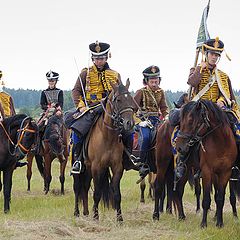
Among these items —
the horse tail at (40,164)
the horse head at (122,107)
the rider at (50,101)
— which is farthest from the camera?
the horse tail at (40,164)

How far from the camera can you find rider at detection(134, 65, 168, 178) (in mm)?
12711

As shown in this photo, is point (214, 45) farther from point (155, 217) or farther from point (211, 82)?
point (155, 217)

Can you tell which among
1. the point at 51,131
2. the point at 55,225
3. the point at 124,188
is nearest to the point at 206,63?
the point at 55,225

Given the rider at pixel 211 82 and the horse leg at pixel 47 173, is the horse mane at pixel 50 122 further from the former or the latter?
the rider at pixel 211 82

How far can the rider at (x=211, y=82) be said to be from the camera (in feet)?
34.0

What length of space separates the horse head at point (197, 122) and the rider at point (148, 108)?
9.66 ft

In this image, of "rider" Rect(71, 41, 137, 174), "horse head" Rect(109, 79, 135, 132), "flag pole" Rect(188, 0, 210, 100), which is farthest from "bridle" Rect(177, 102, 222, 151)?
"rider" Rect(71, 41, 137, 174)

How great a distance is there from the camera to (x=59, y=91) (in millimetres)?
16875

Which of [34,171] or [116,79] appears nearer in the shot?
[116,79]

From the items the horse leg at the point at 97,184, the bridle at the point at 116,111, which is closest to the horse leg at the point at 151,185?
the horse leg at the point at 97,184

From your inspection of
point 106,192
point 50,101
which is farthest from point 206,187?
point 50,101

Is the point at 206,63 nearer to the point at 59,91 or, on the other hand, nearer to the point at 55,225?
the point at 55,225

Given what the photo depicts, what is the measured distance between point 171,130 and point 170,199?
185 centimetres

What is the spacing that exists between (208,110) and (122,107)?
5.08ft
